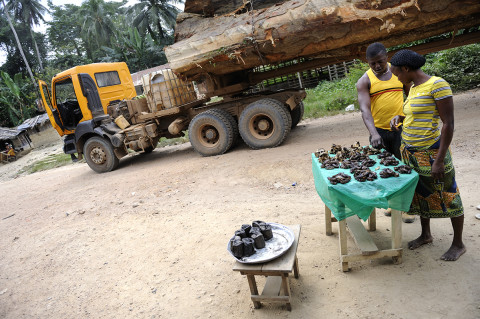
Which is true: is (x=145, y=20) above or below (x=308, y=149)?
above

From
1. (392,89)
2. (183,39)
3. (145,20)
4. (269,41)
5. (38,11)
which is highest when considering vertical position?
(38,11)

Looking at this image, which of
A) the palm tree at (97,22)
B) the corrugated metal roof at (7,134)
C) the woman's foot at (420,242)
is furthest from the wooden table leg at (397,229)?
the palm tree at (97,22)

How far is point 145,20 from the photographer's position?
28453 mm

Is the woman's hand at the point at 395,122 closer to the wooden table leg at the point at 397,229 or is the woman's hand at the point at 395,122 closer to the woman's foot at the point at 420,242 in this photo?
the wooden table leg at the point at 397,229

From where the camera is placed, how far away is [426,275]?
2.62 m

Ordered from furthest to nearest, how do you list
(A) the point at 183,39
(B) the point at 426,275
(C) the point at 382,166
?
1. (A) the point at 183,39
2. (C) the point at 382,166
3. (B) the point at 426,275

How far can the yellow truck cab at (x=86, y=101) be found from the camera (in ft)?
28.3

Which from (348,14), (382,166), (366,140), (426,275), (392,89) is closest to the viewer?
(426,275)

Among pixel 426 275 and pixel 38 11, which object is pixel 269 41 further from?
pixel 38 11

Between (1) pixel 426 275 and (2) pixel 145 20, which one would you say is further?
(2) pixel 145 20

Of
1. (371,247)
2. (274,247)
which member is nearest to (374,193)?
(371,247)

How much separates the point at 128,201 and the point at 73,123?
4615 mm

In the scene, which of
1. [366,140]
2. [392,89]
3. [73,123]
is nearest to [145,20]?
[73,123]

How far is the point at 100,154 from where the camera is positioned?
29.5 feet
